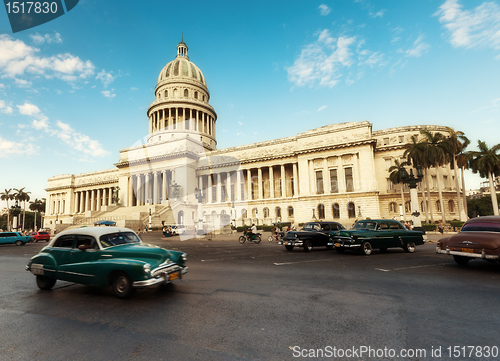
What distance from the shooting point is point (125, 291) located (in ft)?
21.1

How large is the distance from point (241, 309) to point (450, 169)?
57298 millimetres

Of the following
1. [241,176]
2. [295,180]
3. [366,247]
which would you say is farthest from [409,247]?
[241,176]

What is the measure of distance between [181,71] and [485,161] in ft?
233

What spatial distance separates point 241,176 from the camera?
2387 inches

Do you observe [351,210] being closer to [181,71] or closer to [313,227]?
[313,227]

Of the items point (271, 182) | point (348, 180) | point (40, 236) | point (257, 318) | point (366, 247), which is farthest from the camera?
point (271, 182)

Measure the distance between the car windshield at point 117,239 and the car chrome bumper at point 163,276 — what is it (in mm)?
1579

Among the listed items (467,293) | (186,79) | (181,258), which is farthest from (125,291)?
(186,79)

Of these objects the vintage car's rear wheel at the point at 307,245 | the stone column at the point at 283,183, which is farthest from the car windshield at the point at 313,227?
the stone column at the point at 283,183

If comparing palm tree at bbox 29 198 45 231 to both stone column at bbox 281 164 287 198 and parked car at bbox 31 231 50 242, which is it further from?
stone column at bbox 281 164 287 198

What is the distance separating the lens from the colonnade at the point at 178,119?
73188mm

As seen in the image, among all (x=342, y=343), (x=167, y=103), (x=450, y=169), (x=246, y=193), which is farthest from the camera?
(x=167, y=103)

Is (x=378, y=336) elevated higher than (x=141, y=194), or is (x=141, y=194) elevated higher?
(x=141, y=194)

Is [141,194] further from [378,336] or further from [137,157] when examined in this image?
[378,336]
